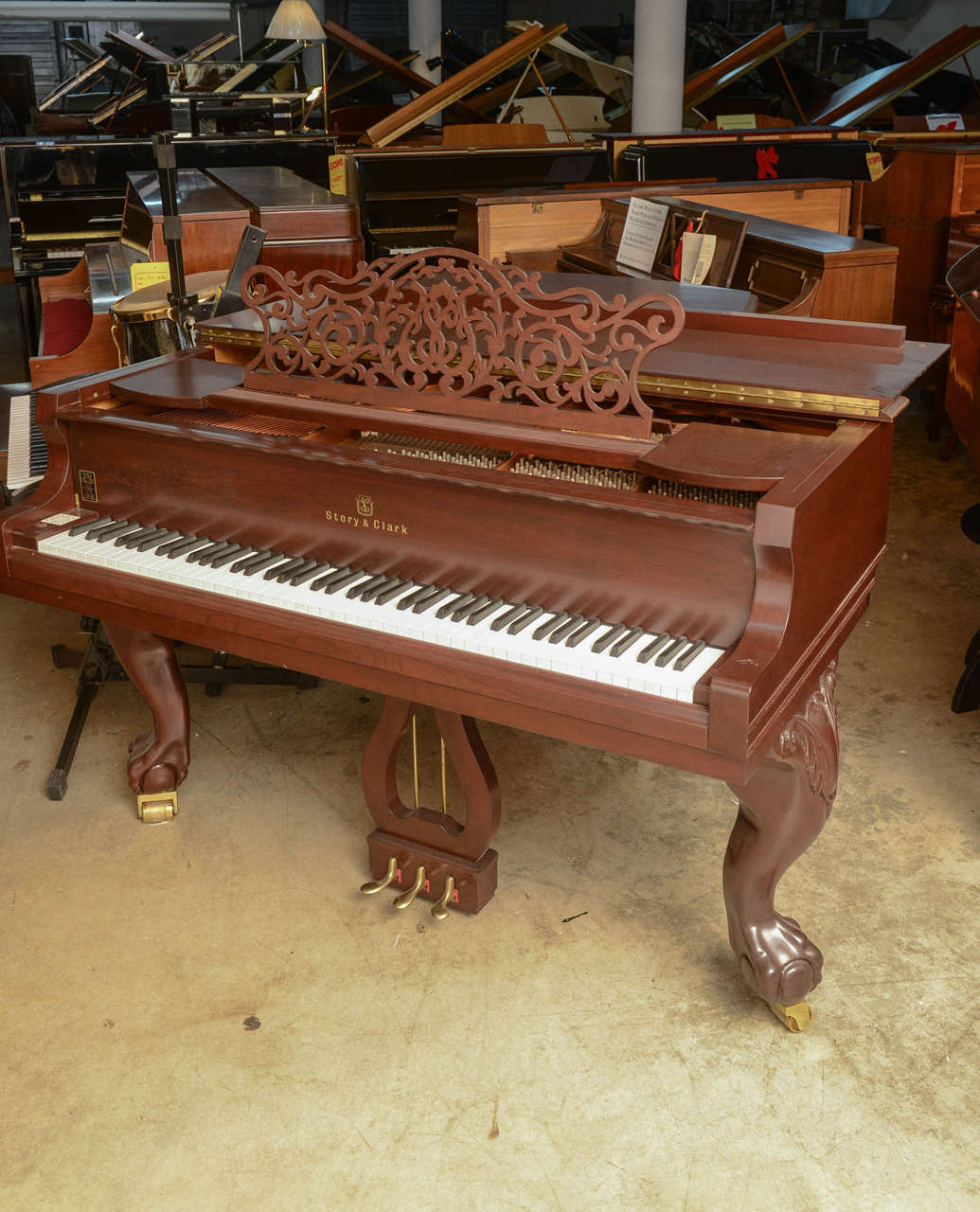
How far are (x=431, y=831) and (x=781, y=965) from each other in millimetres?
801

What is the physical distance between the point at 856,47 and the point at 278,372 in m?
12.7

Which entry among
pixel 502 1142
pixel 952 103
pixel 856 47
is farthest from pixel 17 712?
pixel 856 47

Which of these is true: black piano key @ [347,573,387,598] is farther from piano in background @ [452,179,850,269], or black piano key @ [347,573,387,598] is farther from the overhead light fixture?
the overhead light fixture

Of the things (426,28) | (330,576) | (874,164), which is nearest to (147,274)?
(330,576)

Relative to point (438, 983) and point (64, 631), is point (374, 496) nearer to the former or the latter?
point (438, 983)

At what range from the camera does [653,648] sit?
6.47 feet

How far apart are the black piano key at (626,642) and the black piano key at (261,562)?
78 cm

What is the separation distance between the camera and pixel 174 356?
295 centimetres

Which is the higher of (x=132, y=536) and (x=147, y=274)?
(x=147, y=274)

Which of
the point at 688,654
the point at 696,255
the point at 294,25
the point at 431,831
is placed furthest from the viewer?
the point at 294,25

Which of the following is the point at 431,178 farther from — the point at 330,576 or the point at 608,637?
the point at 608,637

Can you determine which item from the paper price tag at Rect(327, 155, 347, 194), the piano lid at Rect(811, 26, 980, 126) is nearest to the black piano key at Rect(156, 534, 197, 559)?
the paper price tag at Rect(327, 155, 347, 194)

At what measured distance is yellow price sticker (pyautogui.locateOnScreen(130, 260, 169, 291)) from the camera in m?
3.83

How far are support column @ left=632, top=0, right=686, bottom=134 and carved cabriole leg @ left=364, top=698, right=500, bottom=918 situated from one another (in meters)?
6.43
